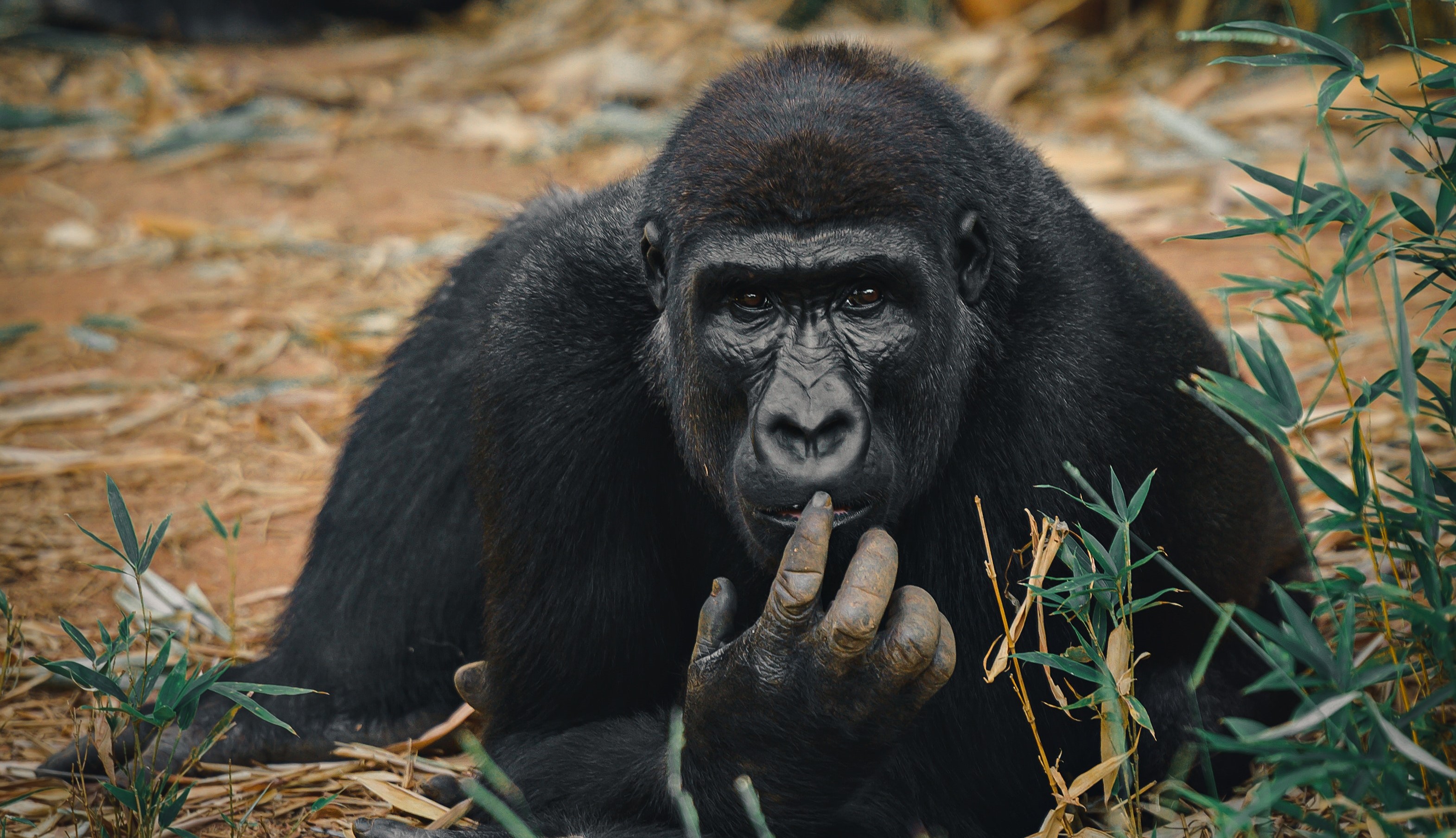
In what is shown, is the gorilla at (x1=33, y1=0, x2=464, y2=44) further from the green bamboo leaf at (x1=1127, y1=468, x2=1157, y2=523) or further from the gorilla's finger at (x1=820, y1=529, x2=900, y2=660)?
the green bamboo leaf at (x1=1127, y1=468, x2=1157, y2=523)

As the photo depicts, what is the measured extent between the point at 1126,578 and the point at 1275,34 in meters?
1.14

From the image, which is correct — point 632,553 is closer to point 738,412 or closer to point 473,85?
point 738,412

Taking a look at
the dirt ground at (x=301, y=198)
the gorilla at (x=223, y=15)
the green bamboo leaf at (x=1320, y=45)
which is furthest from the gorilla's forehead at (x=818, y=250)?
the gorilla at (x=223, y=15)

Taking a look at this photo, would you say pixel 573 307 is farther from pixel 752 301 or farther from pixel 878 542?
pixel 878 542

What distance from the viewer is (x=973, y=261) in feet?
10.7

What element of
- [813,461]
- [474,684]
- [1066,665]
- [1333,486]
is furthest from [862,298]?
[474,684]

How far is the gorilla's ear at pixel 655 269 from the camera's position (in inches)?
133

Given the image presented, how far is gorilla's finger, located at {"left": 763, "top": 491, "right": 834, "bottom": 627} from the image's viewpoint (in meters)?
2.60

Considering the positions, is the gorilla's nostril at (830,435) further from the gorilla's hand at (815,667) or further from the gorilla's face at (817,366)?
the gorilla's hand at (815,667)

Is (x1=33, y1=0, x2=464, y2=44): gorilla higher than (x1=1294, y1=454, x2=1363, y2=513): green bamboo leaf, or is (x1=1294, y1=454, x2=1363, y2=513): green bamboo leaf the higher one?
(x1=33, y1=0, x2=464, y2=44): gorilla

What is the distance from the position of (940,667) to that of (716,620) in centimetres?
59

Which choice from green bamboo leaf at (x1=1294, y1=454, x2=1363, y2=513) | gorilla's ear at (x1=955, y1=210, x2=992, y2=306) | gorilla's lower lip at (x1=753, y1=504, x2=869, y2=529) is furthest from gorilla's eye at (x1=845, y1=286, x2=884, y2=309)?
green bamboo leaf at (x1=1294, y1=454, x2=1363, y2=513)

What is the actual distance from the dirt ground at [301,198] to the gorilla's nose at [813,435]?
1.70 meters

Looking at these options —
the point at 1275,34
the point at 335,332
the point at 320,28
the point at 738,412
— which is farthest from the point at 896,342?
the point at 320,28
